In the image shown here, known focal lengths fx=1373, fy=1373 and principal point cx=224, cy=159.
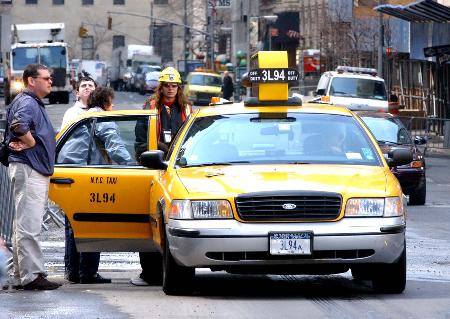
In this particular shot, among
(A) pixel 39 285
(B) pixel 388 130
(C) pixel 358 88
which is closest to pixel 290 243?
(A) pixel 39 285

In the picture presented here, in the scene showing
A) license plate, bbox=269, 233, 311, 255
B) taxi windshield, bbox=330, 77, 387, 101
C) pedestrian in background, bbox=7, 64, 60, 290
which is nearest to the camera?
license plate, bbox=269, 233, 311, 255

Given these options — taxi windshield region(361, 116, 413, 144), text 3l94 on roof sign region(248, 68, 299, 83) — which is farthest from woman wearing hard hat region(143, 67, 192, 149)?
taxi windshield region(361, 116, 413, 144)

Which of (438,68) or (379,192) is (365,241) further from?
(438,68)

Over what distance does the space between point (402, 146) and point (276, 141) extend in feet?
39.2

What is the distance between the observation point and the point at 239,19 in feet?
223

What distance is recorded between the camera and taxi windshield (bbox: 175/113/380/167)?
11.1 m

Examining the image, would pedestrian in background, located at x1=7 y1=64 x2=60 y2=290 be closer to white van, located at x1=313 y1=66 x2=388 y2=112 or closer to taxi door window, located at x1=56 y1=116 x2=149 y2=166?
taxi door window, located at x1=56 y1=116 x2=149 y2=166

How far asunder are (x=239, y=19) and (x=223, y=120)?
5679cm

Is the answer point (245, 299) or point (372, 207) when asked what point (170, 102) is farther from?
point (372, 207)

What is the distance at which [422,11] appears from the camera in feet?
134

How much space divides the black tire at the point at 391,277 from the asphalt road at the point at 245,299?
0.09m

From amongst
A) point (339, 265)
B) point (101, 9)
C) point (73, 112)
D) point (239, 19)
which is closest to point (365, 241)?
point (339, 265)

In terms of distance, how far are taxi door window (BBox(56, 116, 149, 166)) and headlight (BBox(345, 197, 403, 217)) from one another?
2.49 meters

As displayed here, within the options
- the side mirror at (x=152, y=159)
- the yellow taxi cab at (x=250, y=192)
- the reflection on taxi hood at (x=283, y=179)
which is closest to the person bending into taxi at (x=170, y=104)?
the yellow taxi cab at (x=250, y=192)
